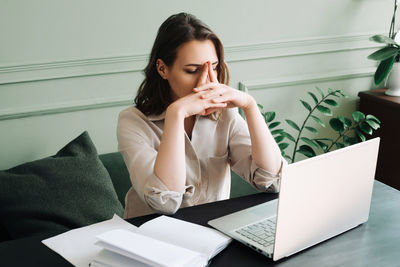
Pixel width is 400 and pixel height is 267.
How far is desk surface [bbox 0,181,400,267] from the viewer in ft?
3.27

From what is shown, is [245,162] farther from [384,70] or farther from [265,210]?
[384,70]

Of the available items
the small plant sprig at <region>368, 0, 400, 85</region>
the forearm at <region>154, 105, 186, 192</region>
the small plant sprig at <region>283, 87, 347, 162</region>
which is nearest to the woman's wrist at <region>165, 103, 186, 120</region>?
the forearm at <region>154, 105, 186, 192</region>

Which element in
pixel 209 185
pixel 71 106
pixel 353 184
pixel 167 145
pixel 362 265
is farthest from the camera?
pixel 71 106

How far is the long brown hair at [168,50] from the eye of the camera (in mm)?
1463

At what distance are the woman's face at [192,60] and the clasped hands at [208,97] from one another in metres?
0.03

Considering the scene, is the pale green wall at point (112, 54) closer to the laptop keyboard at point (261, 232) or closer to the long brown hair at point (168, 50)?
the long brown hair at point (168, 50)

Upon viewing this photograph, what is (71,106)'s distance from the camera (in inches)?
84.5

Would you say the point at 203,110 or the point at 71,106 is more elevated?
the point at 203,110

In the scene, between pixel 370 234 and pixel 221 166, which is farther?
pixel 221 166

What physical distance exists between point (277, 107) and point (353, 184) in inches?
64.8

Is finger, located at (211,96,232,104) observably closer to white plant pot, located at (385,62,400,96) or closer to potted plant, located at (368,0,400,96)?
potted plant, located at (368,0,400,96)

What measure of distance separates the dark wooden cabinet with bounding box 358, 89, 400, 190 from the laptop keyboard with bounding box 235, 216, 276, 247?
1.75m

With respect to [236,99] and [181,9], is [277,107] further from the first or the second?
[236,99]

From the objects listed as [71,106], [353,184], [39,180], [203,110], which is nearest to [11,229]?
[39,180]
